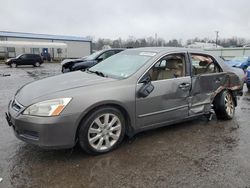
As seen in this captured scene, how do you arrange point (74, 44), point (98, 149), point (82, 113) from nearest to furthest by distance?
point (82, 113)
point (98, 149)
point (74, 44)

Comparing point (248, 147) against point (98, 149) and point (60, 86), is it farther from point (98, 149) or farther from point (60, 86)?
point (60, 86)

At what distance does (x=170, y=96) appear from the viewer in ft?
12.5

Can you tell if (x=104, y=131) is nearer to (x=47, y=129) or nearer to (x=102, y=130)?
(x=102, y=130)

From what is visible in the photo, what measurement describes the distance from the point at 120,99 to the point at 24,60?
23.3m

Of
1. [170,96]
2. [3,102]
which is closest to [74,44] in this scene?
[3,102]

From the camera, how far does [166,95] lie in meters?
3.77

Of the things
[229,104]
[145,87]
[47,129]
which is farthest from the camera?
[229,104]

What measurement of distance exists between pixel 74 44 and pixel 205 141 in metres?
50.5

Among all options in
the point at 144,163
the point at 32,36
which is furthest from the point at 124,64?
the point at 32,36

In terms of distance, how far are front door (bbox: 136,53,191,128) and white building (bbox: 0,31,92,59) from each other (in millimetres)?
39118

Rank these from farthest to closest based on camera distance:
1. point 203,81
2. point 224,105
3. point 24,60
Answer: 1. point 24,60
2. point 224,105
3. point 203,81

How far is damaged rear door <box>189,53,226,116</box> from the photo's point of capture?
13.9ft

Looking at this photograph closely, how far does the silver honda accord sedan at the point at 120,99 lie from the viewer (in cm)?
293

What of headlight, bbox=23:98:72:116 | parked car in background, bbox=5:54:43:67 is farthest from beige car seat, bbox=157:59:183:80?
parked car in background, bbox=5:54:43:67
